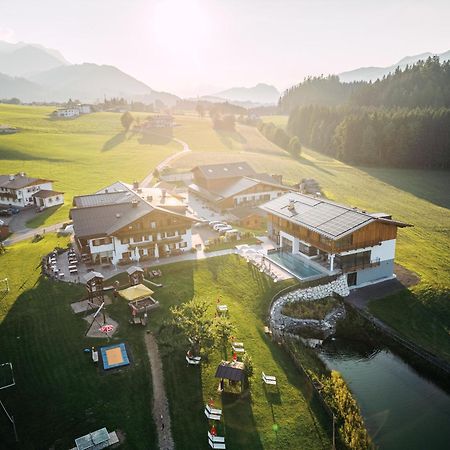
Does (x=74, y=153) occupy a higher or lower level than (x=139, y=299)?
higher

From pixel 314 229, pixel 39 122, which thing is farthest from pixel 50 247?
pixel 39 122

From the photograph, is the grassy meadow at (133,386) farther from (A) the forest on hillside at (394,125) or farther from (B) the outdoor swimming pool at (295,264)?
(A) the forest on hillside at (394,125)

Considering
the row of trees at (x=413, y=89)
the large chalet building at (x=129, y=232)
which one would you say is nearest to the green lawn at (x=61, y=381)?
the large chalet building at (x=129, y=232)

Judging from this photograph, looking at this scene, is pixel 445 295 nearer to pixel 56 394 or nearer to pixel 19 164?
pixel 56 394

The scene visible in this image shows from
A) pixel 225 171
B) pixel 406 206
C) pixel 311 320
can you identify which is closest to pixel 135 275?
pixel 311 320

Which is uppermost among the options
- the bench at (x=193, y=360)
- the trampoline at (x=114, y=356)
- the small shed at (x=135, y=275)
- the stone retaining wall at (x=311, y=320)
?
the small shed at (x=135, y=275)

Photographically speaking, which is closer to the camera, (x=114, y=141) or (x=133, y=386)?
(x=133, y=386)

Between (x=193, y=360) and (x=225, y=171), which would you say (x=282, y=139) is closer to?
(x=225, y=171)
